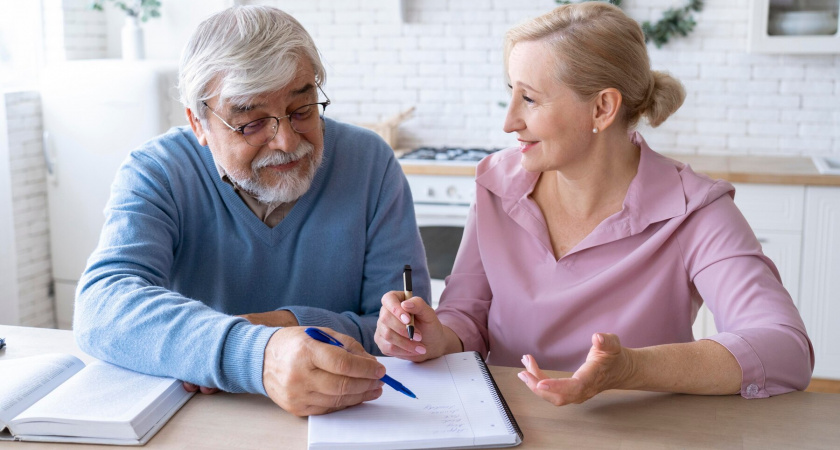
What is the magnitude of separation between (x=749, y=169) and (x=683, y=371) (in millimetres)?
2309

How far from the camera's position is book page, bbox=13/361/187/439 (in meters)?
1.26

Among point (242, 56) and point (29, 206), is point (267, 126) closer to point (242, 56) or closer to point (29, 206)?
point (242, 56)

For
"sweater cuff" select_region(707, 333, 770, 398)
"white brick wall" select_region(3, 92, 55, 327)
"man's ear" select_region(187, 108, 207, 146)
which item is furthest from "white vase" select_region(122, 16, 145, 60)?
"sweater cuff" select_region(707, 333, 770, 398)

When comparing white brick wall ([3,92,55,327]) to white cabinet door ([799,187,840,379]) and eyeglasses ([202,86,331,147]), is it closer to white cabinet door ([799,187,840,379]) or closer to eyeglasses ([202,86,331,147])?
eyeglasses ([202,86,331,147])

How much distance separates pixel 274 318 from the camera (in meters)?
1.61

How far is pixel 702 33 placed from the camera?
3.92 m

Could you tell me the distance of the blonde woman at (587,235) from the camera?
159cm

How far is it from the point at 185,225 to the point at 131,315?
416 mm

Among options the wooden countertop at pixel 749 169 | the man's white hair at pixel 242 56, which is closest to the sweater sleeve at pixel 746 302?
the man's white hair at pixel 242 56

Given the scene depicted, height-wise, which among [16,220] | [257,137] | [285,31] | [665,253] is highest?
[285,31]

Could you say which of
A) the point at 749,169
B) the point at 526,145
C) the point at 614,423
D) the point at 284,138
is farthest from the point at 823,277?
the point at 284,138

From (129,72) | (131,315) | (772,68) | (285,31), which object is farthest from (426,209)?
(131,315)

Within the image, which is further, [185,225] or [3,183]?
[3,183]

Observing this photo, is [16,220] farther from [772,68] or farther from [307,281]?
[772,68]
